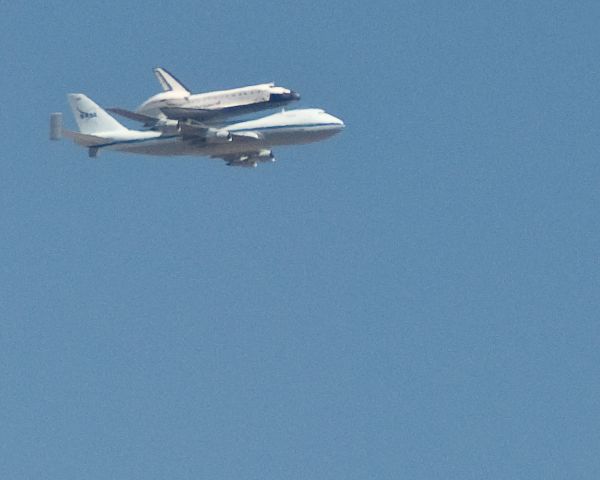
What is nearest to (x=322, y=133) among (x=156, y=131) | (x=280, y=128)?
(x=280, y=128)

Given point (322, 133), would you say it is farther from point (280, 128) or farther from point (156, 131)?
point (156, 131)

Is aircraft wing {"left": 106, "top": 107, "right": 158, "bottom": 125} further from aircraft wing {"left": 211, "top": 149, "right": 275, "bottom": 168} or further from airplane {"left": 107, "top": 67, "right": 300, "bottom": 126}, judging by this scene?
aircraft wing {"left": 211, "top": 149, "right": 275, "bottom": 168}

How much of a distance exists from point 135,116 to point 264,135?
8.02 m

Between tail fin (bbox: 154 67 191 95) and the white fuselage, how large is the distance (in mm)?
4468

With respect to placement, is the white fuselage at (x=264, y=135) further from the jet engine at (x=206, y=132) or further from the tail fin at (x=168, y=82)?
the tail fin at (x=168, y=82)

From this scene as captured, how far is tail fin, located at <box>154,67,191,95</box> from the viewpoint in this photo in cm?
10256

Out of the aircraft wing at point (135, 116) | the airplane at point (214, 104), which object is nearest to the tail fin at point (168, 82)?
the airplane at point (214, 104)

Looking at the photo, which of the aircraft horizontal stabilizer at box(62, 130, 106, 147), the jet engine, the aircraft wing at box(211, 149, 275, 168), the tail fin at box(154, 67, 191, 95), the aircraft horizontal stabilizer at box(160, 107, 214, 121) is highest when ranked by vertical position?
the tail fin at box(154, 67, 191, 95)

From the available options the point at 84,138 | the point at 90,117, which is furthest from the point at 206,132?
the point at 90,117

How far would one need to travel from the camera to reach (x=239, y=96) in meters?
98.6

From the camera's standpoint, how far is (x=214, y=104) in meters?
99.1

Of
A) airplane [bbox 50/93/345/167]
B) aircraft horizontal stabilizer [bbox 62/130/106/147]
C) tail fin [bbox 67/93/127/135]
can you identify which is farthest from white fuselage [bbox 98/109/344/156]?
tail fin [bbox 67/93/127/135]

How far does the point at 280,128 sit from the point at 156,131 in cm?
798

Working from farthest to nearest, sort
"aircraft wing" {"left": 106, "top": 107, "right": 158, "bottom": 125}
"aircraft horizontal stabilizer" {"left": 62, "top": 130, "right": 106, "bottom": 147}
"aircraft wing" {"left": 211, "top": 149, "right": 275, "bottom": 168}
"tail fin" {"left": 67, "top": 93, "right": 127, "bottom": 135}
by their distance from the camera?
1. "tail fin" {"left": 67, "top": 93, "right": 127, "bottom": 135}
2. "aircraft wing" {"left": 211, "top": 149, "right": 275, "bottom": 168}
3. "aircraft horizontal stabilizer" {"left": 62, "top": 130, "right": 106, "bottom": 147}
4. "aircraft wing" {"left": 106, "top": 107, "right": 158, "bottom": 125}
